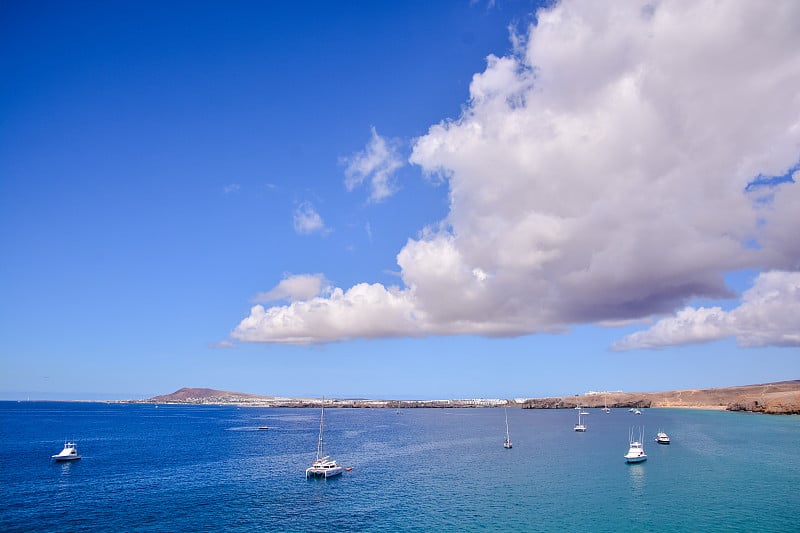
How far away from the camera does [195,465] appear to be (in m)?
96.9

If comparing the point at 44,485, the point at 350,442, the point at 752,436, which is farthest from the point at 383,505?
the point at 752,436

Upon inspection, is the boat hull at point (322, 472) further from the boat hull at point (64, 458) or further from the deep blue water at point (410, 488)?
the boat hull at point (64, 458)

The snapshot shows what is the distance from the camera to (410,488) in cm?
7381

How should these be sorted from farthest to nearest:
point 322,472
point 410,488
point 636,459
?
point 636,459 < point 322,472 < point 410,488

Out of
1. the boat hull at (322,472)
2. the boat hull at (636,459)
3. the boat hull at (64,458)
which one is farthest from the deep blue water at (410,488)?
the boat hull at (322,472)

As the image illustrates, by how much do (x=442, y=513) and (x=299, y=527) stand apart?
690 inches

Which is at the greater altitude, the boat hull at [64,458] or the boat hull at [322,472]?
the boat hull at [322,472]

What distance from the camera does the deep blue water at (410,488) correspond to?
56.7 m

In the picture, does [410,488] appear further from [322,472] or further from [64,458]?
[64,458]

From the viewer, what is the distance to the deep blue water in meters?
56.7

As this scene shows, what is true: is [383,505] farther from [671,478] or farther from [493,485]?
[671,478]

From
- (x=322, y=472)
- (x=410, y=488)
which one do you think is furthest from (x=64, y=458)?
(x=410, y=488)

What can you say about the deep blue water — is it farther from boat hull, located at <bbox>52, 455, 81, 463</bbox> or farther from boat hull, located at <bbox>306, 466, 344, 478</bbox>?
boat hull, located at <bbox>306, 466, 344, 478</bbox>

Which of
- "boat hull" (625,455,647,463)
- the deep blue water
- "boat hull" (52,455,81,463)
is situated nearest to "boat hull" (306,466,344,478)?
the deep blue water
